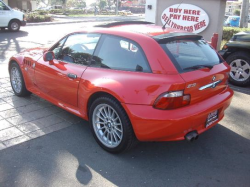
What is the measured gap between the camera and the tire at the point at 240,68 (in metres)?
6.16

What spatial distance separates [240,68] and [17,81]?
4.88 metres

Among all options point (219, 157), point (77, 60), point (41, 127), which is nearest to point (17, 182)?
point (41, 127)

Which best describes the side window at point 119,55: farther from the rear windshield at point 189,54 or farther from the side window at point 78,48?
the rear windshield at point 189,54

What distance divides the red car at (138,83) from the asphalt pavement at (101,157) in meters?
0.33

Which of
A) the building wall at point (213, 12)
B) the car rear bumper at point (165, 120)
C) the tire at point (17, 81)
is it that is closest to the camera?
the car rear bumper at point (165, 120)

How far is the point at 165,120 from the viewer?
287 cm

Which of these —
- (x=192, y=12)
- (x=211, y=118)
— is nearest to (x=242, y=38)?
(x=192, y=12)

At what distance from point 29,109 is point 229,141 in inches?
129

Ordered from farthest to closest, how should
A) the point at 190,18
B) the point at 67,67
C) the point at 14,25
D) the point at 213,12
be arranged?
1. the point at 14,25
2. the point at 190,18
3. the point at 213,12
4. the point at 67,67

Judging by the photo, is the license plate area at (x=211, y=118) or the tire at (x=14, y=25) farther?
the tire at (x=14, y=25)

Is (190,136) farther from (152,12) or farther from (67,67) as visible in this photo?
(152,12)

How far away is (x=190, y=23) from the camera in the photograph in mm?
8555

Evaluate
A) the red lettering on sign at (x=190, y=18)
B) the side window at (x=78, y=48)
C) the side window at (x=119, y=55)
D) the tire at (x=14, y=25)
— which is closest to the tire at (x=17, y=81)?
the side window at (x=78, y=48)

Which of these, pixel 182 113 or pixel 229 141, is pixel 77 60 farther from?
pixel 229 141
